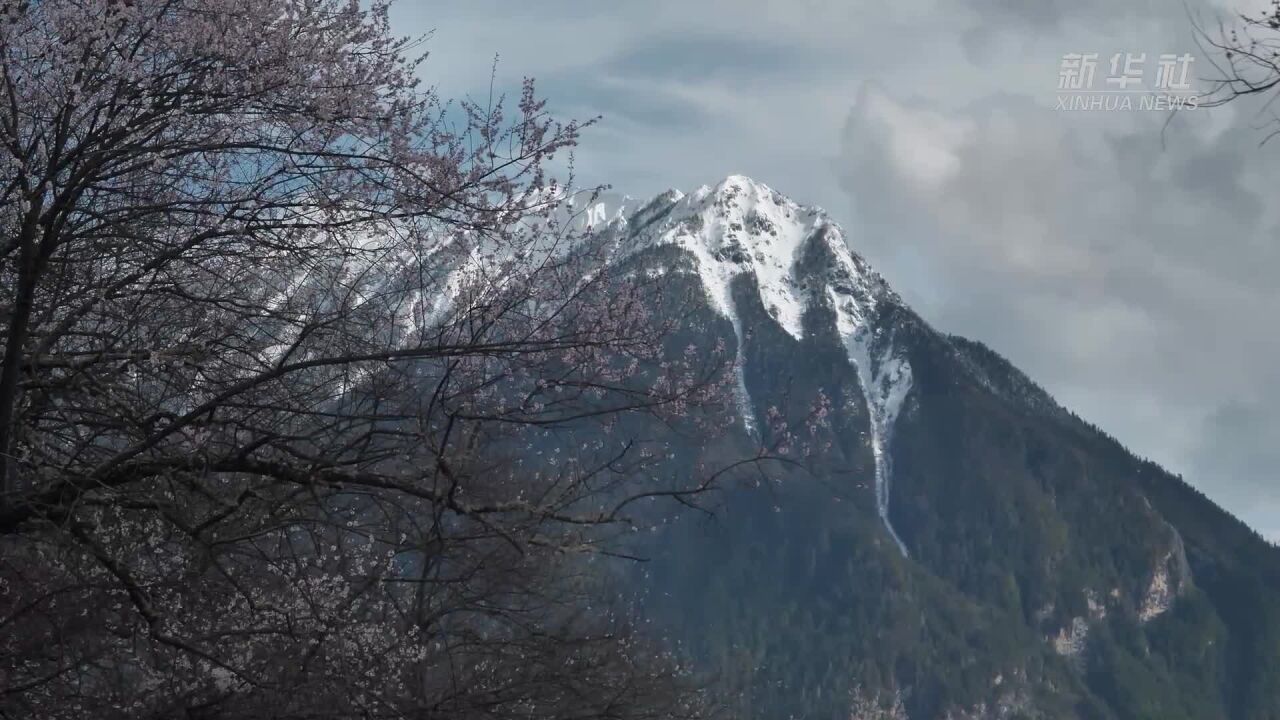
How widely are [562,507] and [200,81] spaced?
3.17 meters

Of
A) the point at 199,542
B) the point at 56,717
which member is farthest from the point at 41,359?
the point at 56,717

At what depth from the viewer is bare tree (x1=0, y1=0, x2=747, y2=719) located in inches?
311

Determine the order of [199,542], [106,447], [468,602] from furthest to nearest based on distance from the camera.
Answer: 1. [468,602]
2. [106,447]
3. [199,542]

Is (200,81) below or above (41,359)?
above

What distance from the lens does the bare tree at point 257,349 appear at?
7.90 m

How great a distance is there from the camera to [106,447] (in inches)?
349

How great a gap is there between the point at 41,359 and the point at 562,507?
299 centimetres

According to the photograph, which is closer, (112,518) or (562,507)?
(562,507)

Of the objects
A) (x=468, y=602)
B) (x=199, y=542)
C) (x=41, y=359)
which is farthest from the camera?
(x=468, y=602)

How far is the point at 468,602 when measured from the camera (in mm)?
15344

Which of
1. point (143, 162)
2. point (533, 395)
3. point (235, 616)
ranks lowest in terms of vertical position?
point (235, 616)

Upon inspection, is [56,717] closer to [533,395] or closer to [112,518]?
[112,518]

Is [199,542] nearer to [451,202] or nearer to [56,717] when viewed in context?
[56,717]

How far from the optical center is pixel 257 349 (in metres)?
8.94
